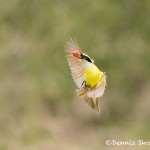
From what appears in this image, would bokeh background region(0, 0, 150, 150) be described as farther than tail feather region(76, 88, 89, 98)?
Yes

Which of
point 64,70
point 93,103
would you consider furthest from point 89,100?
point 64,70

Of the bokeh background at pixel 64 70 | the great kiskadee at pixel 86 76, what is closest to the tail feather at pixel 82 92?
the great kiskadee at pixel 86 76

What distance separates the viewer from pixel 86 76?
709mm

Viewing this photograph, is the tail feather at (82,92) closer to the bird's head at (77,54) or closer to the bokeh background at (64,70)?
the bird's head at (77,54)

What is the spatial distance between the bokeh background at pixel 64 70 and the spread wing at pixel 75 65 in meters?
2.45

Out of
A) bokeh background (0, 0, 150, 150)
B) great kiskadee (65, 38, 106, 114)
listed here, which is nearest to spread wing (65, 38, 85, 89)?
great kiskadee (65, 38, 106, 114)

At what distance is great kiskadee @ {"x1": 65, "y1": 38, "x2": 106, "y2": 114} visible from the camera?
689 millimetres

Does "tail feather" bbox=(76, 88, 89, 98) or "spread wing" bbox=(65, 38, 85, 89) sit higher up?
"spread wing" bbox=(65, 38, 85, 89)

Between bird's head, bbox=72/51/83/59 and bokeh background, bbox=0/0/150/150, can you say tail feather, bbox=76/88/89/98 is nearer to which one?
bird's head, bbox=72/51/83/59

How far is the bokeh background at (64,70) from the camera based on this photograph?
3.55 metres

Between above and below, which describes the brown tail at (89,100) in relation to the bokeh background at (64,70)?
below

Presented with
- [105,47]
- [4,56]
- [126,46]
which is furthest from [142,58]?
[4,56]

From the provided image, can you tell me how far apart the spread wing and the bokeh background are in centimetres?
245

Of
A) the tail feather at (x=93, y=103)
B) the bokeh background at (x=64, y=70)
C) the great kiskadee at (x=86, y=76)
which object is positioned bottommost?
the tail feather at (x=93, y=103)
